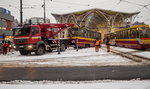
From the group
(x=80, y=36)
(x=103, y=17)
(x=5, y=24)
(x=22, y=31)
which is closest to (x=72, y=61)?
(x=22, y=31)

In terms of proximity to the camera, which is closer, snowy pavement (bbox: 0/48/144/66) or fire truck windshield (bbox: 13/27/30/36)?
snowy pavement (bbox: 0/48/144/66)

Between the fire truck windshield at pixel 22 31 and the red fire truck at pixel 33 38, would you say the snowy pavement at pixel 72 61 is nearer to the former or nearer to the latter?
the red fire truck at pixel 33 38

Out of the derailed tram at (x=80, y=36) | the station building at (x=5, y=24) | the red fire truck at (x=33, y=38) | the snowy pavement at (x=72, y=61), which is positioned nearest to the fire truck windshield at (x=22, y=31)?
the red fire truck at (x=33, y=38)

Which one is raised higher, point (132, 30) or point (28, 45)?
point (132, 30)

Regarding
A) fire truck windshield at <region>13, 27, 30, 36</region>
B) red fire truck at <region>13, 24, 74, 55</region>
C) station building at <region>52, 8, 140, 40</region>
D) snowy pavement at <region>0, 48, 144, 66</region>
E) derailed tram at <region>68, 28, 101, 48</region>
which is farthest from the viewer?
station building at <region>52, 8, 140, 40</region>

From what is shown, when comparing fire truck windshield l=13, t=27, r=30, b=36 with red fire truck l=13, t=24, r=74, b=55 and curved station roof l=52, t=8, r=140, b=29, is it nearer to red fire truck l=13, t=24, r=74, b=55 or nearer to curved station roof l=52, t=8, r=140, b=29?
red fire truck l=13, t=24, r=74, b=55

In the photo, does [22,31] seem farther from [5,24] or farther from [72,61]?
[5,24]

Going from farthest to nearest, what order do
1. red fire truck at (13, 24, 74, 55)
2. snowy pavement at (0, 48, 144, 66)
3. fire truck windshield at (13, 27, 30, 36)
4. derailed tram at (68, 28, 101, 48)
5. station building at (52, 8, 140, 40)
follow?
station building at (52, 8, 140, 40) < derailed tram at (68, 28, 101, 48) < fire truck windshield at (13, 27, 30, 36) < red fire truck at (13, 24, 74, 55) < snowy pavement at (0, 48, 144, 66)

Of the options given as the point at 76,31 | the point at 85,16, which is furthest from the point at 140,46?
the point at 85,16

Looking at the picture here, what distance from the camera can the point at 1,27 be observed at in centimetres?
5625

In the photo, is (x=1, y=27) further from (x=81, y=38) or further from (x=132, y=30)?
(x=132, y=30)

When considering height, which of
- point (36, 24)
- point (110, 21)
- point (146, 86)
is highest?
point (110, 21)

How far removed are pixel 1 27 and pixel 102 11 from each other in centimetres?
4080

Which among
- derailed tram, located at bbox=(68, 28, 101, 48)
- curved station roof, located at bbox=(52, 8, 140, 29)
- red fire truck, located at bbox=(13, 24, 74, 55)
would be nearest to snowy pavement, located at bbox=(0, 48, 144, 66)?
red fire truck, located at bbox=(13, 24, 74, 55)
